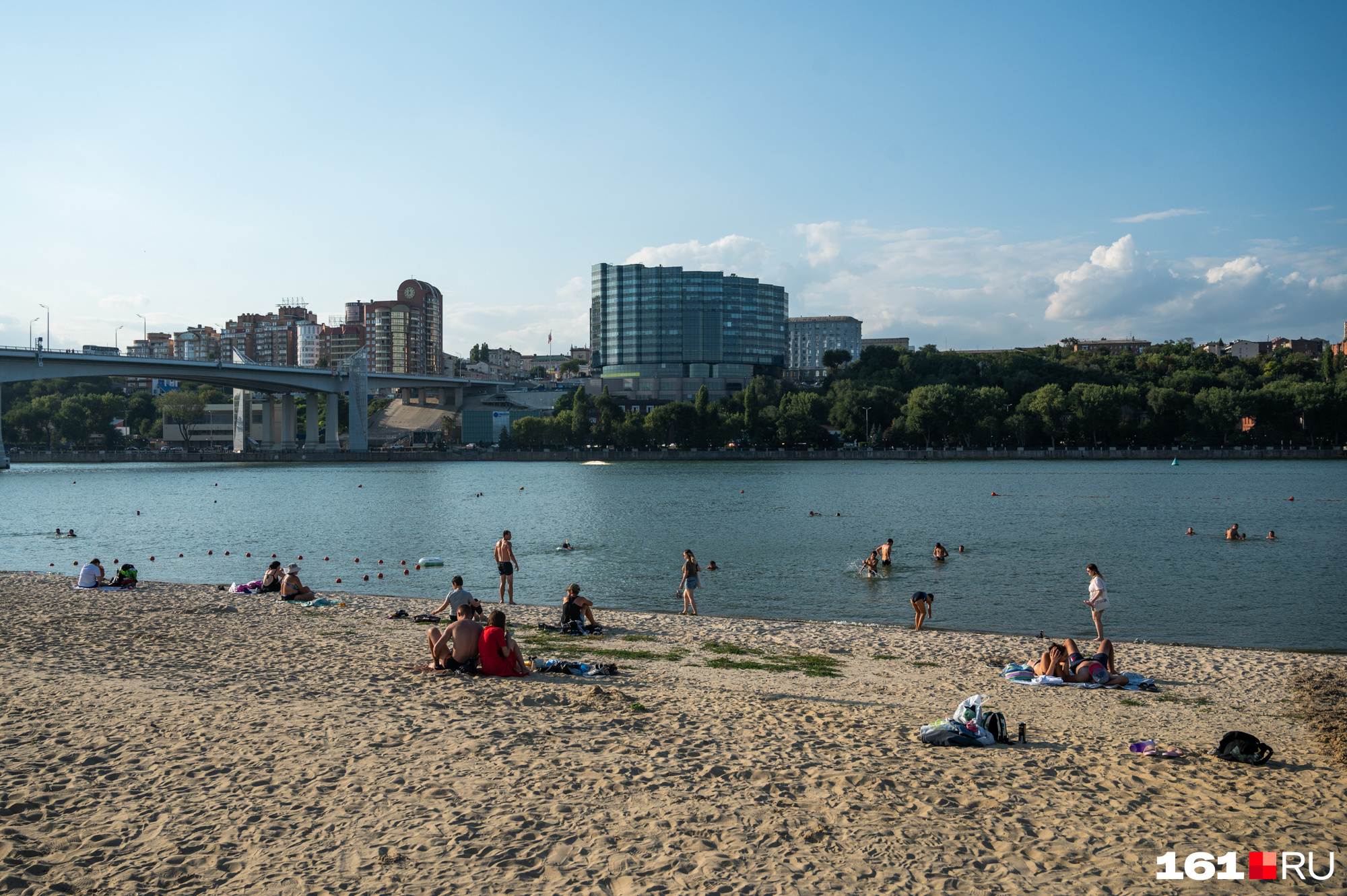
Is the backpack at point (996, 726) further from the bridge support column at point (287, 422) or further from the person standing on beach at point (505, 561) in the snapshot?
the bridge support column at point (287, 422)

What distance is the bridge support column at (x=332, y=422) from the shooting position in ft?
444

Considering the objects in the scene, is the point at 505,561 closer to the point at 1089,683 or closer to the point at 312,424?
the point at 1089,683

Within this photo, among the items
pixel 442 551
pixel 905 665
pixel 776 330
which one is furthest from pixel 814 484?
pixel 776 330

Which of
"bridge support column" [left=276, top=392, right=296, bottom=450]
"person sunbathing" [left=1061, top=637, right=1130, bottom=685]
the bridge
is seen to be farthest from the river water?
"bridge support column" [left=276, top=392, right=296, bottom=450]

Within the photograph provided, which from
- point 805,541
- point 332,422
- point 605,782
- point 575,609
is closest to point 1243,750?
point 605,782

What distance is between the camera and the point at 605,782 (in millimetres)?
7832

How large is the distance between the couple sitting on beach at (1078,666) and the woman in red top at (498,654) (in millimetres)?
7667

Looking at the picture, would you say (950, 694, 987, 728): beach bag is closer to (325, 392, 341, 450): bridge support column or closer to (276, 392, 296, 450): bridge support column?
(325, 392, 341, 450): bridge support column

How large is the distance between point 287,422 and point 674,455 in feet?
211

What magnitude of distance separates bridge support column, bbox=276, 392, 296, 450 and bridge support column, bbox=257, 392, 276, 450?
4.30 ft

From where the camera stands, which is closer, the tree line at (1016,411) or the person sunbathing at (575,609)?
the person sunbathing at (575,609)

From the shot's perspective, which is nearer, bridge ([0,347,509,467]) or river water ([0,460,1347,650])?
river water ([0,460,1347,650])

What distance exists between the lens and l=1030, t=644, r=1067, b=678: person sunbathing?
499 inches

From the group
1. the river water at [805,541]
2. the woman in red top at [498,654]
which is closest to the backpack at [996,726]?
the woman in red top at [498,654]
